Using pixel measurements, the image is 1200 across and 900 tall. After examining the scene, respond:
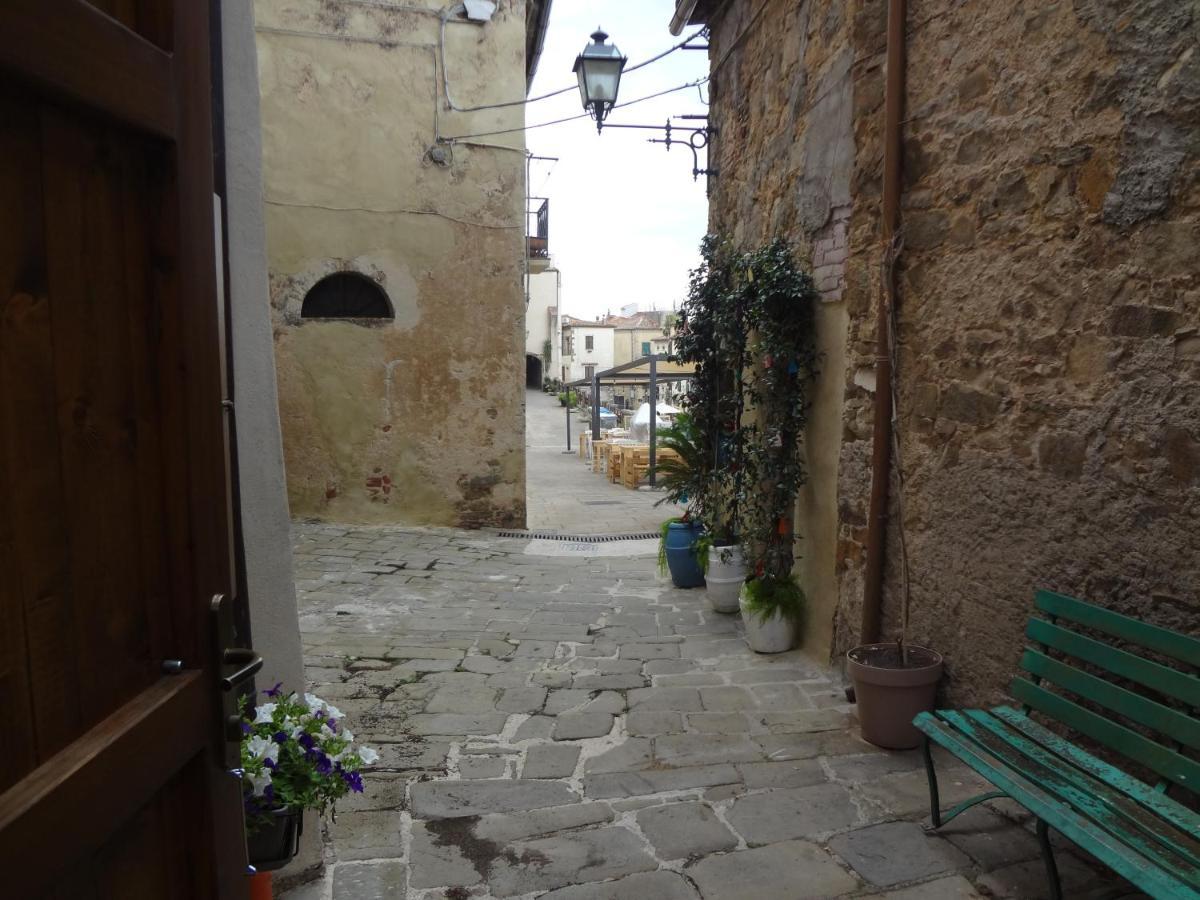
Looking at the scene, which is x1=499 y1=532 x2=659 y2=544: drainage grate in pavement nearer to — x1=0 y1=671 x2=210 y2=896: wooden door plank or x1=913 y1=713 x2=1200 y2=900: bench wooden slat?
x1=913 y1=713 x2=1200 y2=900: bench wooden slat

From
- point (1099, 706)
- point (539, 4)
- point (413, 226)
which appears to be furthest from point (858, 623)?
point (539, 4)

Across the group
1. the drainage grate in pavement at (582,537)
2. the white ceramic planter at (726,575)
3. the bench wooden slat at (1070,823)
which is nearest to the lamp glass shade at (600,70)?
the white ceramic planter at (726,575)

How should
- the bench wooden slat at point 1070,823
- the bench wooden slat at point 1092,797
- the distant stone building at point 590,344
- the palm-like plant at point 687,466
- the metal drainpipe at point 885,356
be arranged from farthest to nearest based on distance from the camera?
the distant stone building at point 590,344, the palm-like plant at point 687,466, the metal drainpipe at point 885,356, the bench wooden slat at point 1092,797, the bench wooden slat at point 1070,823

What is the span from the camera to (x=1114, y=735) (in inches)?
88.0

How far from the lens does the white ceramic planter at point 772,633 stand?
450cm

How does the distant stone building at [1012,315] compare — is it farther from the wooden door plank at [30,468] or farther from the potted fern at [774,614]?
the wooden door plank at [30,468]

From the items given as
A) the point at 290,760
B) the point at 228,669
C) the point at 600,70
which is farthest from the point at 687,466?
the point at 228,669

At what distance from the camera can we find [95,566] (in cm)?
104

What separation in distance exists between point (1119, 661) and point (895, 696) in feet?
3.23

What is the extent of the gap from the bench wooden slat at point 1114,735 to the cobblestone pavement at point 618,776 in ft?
1.21

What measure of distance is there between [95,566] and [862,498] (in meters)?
3.30

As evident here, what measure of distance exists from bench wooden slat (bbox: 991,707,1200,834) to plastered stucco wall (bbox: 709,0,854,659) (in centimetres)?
165

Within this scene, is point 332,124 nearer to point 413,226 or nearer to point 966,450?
point 413,226

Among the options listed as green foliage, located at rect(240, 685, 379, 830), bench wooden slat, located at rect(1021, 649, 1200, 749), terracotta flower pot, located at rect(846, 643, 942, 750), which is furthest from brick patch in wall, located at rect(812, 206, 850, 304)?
green foliage, located at rect(240, 685, 379, 830)
